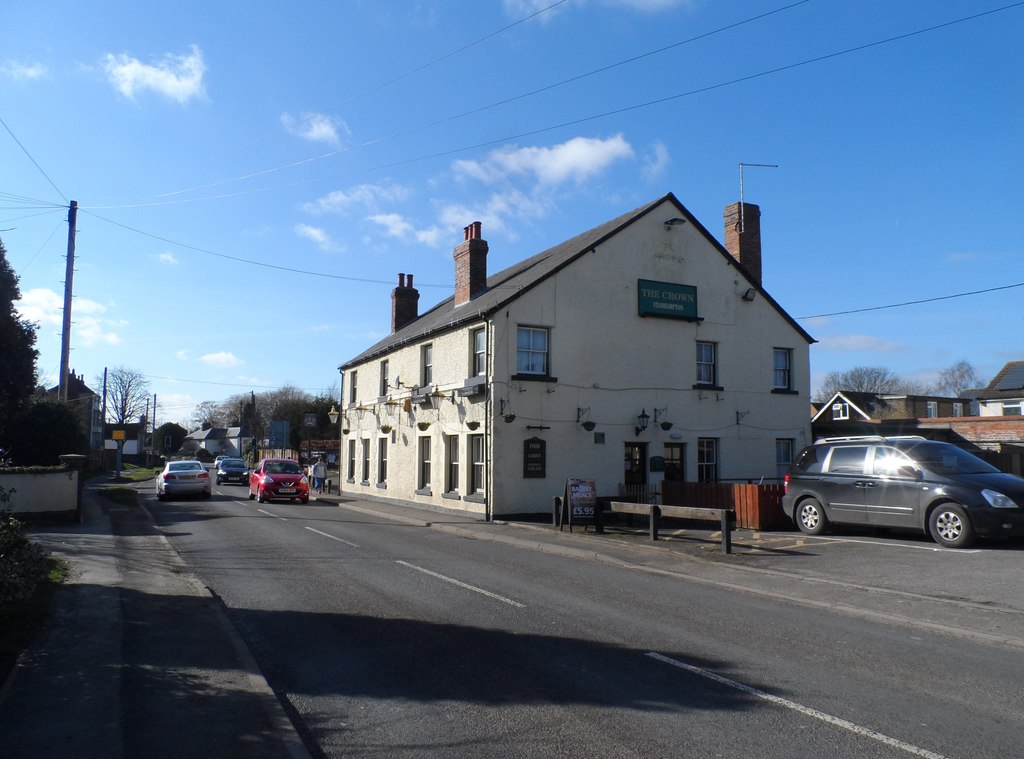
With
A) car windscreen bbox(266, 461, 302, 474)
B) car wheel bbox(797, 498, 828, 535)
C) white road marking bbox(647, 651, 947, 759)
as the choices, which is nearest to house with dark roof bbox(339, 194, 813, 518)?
car windscreen bbox(266, 461, 302, 474)

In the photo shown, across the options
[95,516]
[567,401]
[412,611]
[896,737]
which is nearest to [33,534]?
[95,516]

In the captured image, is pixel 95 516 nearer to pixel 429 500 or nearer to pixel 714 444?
pixel 429 500

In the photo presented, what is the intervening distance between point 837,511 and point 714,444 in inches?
376

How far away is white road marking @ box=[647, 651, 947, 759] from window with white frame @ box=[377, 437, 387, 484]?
80.1 feet

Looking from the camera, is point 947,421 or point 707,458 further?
point 947,421

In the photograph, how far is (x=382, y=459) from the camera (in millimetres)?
30609

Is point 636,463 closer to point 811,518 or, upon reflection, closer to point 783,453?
point 783,453

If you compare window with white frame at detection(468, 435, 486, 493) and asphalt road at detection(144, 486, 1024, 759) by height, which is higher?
window with white frame at detection(468, 435, 486, 493)

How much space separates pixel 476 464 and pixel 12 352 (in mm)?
14986

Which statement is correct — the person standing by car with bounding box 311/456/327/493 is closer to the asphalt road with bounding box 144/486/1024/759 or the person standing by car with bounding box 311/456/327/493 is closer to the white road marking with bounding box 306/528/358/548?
the white road marking with bounding box 306/528/358/548

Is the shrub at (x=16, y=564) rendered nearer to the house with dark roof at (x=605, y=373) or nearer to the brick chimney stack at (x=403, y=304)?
the house with dark roof at (x=605, y=373)

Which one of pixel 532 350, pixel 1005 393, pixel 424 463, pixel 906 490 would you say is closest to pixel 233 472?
pixel 424 463

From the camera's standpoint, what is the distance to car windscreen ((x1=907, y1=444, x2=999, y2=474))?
44.0 ft

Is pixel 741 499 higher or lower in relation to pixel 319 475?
higher
